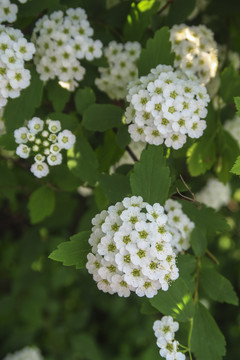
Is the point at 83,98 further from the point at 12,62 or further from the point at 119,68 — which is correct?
the point at 12,62

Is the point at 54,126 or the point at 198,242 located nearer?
the point at 54,126

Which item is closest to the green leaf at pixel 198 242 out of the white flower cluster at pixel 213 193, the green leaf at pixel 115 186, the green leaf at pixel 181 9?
the green leaf at pixel 115 186

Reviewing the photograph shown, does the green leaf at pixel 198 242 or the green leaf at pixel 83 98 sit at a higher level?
the green leaf at pixel 83 98

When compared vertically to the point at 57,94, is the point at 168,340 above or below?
below

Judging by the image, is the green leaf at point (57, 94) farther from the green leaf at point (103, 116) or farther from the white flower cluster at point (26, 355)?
the white flower cluster at point (26, 355)

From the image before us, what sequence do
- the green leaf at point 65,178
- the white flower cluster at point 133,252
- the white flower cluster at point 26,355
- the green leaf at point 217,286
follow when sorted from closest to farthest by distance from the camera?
the white flower cluster at point 133,252, the green leaf at point 217,286, the green leaf at point 65,178, the white flower cluster at point 26,355

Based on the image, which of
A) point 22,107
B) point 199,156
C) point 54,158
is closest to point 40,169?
point 54,158

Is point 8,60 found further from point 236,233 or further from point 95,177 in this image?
point 236,233
